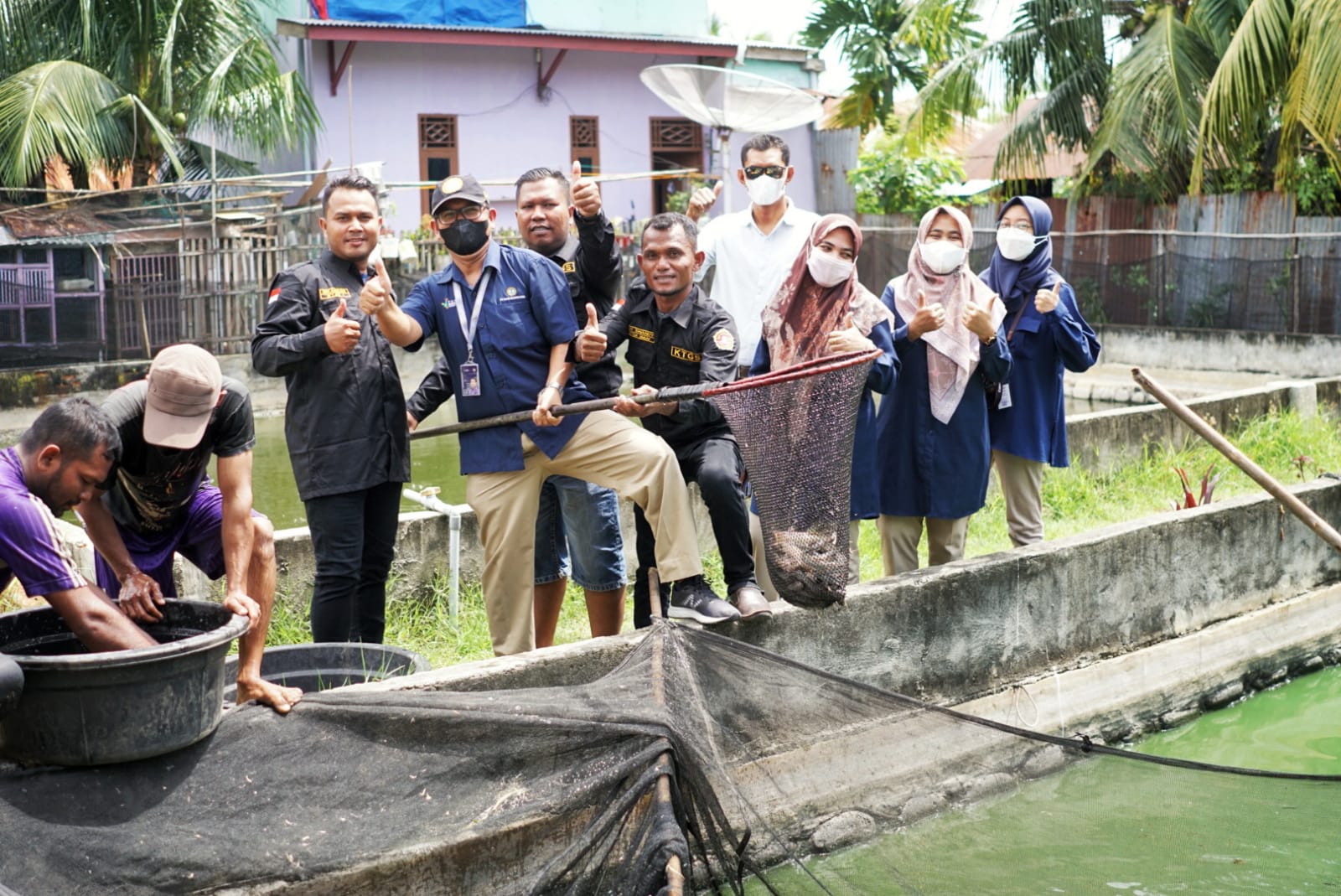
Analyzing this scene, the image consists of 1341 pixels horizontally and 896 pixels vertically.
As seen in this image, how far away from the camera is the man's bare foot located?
12.2ft

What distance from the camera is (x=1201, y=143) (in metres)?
15.2

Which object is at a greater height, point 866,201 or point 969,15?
point 969,15

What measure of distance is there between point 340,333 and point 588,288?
47.5 inches

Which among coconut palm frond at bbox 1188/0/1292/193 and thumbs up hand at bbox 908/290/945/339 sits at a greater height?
coconut palm frond at bbox 1188/0/1292/193

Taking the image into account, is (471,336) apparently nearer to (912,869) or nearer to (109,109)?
(912,869)

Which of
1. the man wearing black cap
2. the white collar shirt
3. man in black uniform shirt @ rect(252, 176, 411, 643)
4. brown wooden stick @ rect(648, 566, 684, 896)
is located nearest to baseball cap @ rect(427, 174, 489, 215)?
the man wearing black cap

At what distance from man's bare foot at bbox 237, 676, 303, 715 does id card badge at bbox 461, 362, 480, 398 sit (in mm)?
1461

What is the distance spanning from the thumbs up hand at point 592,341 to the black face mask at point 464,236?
1.60 ft

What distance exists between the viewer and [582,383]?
5148 millimetres

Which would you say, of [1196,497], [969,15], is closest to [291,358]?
[1196,497]

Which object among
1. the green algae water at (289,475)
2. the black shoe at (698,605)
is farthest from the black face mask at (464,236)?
the green algae water at (289,475)

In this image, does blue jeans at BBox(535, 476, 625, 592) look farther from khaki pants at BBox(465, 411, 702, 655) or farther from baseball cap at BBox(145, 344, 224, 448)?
baseball cap at BBox(145, 344, 224, 448)

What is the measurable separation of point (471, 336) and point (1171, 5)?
50.5 ft

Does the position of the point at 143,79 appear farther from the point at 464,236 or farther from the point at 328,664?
the point at 328,664
